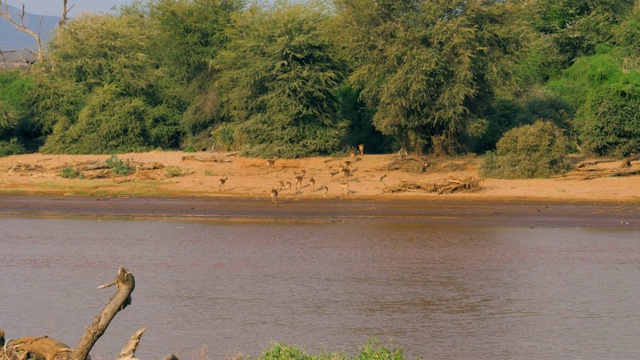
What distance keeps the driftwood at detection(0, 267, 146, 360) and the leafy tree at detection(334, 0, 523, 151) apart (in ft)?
57.2

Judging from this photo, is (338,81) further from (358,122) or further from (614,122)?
(614,122)

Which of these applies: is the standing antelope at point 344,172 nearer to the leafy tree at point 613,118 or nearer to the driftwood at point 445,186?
the driftwood at point 445,186

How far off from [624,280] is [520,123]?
13.4 meters

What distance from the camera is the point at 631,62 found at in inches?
1150

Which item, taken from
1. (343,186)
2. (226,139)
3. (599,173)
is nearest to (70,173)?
(226,139)

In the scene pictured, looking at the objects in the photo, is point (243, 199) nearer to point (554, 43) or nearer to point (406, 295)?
point (406, 295)

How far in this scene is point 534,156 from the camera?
918 inches

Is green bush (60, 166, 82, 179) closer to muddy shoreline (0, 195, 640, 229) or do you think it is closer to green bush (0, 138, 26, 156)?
muddy shoreline (0, 195, 640, 229)

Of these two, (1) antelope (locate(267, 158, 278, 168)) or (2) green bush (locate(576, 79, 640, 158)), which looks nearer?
(2) green bush (locate(576, 79, 640, 158))

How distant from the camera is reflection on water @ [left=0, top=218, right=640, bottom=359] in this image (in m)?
10.8

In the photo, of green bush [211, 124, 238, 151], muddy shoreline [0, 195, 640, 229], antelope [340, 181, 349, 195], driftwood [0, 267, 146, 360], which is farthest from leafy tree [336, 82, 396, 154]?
driftwood [0, 267, 146, 360]

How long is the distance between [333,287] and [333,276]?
0.90 metres

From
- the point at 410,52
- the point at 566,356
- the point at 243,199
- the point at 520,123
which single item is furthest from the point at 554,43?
the point at 566,356

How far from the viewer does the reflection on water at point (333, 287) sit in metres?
10.8
